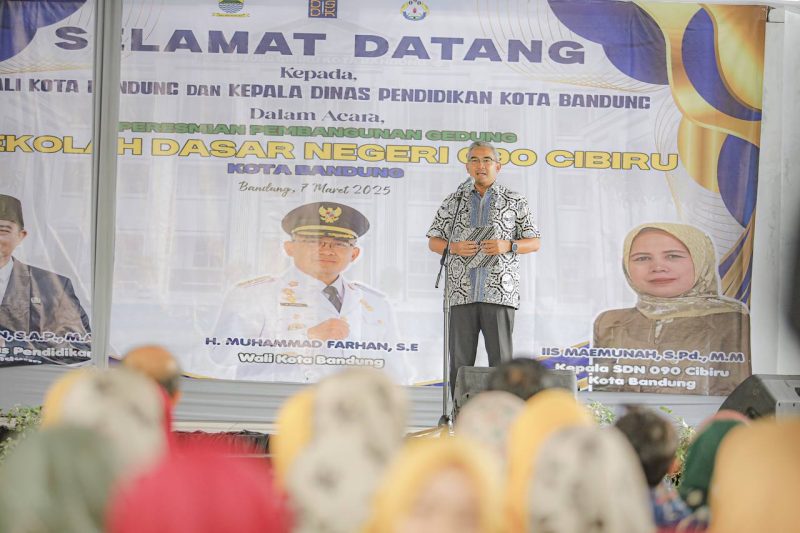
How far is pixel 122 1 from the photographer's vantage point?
18.0 ft

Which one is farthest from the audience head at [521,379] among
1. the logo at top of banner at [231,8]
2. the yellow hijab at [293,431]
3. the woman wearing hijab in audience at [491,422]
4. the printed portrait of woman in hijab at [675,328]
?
the logo at top of banner at [231,8]

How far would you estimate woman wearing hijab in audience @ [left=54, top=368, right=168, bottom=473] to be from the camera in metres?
0.86

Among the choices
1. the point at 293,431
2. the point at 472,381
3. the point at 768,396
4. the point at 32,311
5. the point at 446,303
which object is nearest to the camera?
the point at 293,431

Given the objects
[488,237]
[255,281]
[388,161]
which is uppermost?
[388,161]

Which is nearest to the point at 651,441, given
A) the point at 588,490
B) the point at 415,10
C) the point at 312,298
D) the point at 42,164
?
the point at 588,490

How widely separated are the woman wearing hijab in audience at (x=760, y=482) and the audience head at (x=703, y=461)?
20cm

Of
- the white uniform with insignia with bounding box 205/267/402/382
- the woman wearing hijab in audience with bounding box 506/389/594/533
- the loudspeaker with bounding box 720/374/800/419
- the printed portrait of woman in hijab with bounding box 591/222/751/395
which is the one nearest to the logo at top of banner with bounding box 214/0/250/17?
the white uniform with insignia with bounding box 205/267/402/382

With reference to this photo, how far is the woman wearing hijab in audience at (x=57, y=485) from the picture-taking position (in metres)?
0.74

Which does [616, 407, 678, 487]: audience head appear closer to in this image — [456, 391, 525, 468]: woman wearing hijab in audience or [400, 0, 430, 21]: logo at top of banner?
[456, 391, 525, 468]: woman wearing hijab in audience

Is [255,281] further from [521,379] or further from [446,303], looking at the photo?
[521,379]

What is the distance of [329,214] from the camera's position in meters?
5.53

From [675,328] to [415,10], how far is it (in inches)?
104

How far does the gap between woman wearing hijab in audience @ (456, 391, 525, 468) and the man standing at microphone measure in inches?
129

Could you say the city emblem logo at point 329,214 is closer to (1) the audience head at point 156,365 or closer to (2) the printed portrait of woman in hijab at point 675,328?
(2) the printed portrait of woman in hijab at point 675,328
